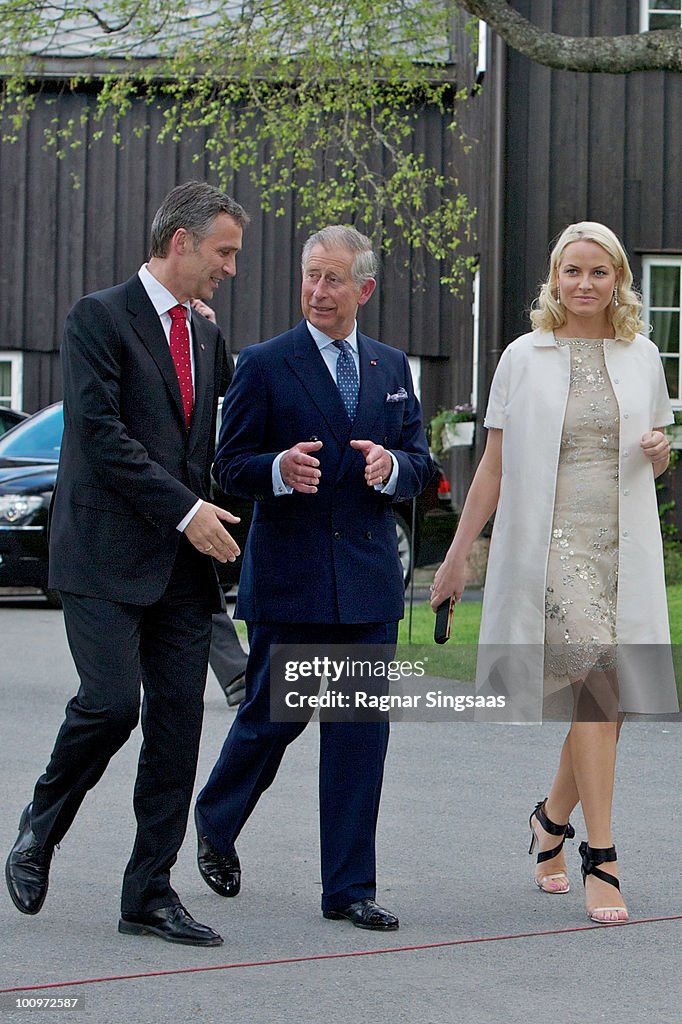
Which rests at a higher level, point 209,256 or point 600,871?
point 209,256

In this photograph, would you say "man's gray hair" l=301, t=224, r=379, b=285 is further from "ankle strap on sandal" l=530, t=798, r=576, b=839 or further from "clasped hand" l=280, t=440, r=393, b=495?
"ankle strap on sandal" l=530, t=798, r=576, b=839

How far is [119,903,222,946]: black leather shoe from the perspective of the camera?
4.71 metres

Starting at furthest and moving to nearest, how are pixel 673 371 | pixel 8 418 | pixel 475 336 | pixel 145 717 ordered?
1. pixel 475 336
2. pixel 673 371
3. pixel 8 418
4. pixel 145 717

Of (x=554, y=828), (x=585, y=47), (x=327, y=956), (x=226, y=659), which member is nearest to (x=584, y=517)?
(x=554, y=828)

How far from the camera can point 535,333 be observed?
17.5 ft

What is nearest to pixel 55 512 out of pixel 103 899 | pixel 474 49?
pixel 103 899

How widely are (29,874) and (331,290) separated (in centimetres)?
188

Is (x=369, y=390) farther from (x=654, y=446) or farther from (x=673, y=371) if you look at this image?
A: (x=673, y=371)

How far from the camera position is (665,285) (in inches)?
712

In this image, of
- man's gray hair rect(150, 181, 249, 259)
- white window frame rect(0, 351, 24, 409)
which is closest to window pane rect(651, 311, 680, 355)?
white window frame rect(0, 351, 24, 409)

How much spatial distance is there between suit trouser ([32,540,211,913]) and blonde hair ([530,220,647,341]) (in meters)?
1.34

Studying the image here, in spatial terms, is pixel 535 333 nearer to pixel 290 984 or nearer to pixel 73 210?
pixel 290 984

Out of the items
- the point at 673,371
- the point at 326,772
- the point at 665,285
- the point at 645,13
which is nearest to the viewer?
the point at 326,772

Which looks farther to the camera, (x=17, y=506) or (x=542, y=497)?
(x=17, y=506)
